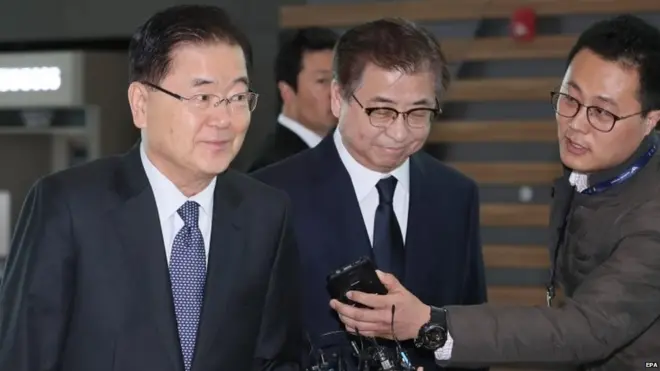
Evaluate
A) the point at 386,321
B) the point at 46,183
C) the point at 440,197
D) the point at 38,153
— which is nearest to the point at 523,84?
the point at 38,153

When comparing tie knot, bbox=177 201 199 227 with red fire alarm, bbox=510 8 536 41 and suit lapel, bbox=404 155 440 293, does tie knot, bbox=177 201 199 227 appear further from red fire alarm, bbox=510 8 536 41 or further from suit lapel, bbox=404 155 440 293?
red fire alarm, bbox=510 8 536 41

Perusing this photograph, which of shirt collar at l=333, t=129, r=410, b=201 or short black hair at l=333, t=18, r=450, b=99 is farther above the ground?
short black hair at l=333, t=18, r=450, b=99

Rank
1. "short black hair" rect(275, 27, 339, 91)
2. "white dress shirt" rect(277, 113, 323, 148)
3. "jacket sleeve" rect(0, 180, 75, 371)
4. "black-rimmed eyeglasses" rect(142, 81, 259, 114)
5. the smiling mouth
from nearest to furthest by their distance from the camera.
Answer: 1. "jacket sleeve" rect(0, 180, 75, 371)
2. "black-rimmed eyeglasses" rect(142, 81, 259, 114)
3. the smiling mouth
4. "white dress shirt" rect(277, 113, 323, 148)
5. "short black hair" rect(275, 27, 339, 91)

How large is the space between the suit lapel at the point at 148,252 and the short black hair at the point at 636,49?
0.98 metres

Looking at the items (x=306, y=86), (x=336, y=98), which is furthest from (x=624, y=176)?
(x=306, y=86)

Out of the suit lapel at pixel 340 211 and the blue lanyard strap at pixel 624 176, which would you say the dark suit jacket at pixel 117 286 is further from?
the blue lanyard strap at pixel 624 176

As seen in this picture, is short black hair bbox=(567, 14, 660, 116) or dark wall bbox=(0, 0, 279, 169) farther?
dark wall bbox=(0, 0, 279, 169)

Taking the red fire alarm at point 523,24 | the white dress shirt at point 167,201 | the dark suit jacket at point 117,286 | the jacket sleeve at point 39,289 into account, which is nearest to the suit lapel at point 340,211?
the dark suit jacket at point 117,286

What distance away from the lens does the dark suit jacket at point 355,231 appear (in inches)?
89.0

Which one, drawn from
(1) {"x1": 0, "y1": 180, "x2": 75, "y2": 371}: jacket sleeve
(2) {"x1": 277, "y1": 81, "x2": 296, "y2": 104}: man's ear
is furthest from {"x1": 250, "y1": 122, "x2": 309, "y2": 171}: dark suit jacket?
(1) {"x1": 0, "y1": 180, "x2": 75, "y2": 371}: jacket sleeve

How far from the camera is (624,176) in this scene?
2.17 m

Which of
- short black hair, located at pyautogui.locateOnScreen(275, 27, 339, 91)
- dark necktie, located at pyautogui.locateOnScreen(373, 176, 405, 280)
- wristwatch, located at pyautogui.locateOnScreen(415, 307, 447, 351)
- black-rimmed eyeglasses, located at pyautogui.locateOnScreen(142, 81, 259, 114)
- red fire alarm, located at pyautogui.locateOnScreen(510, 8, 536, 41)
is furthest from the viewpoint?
red fire alarm, located at pyautogui.locateOnScreen(510, 8, 536, 41)

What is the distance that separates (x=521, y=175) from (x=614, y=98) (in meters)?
3.17

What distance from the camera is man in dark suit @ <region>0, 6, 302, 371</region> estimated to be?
1.74 metres
